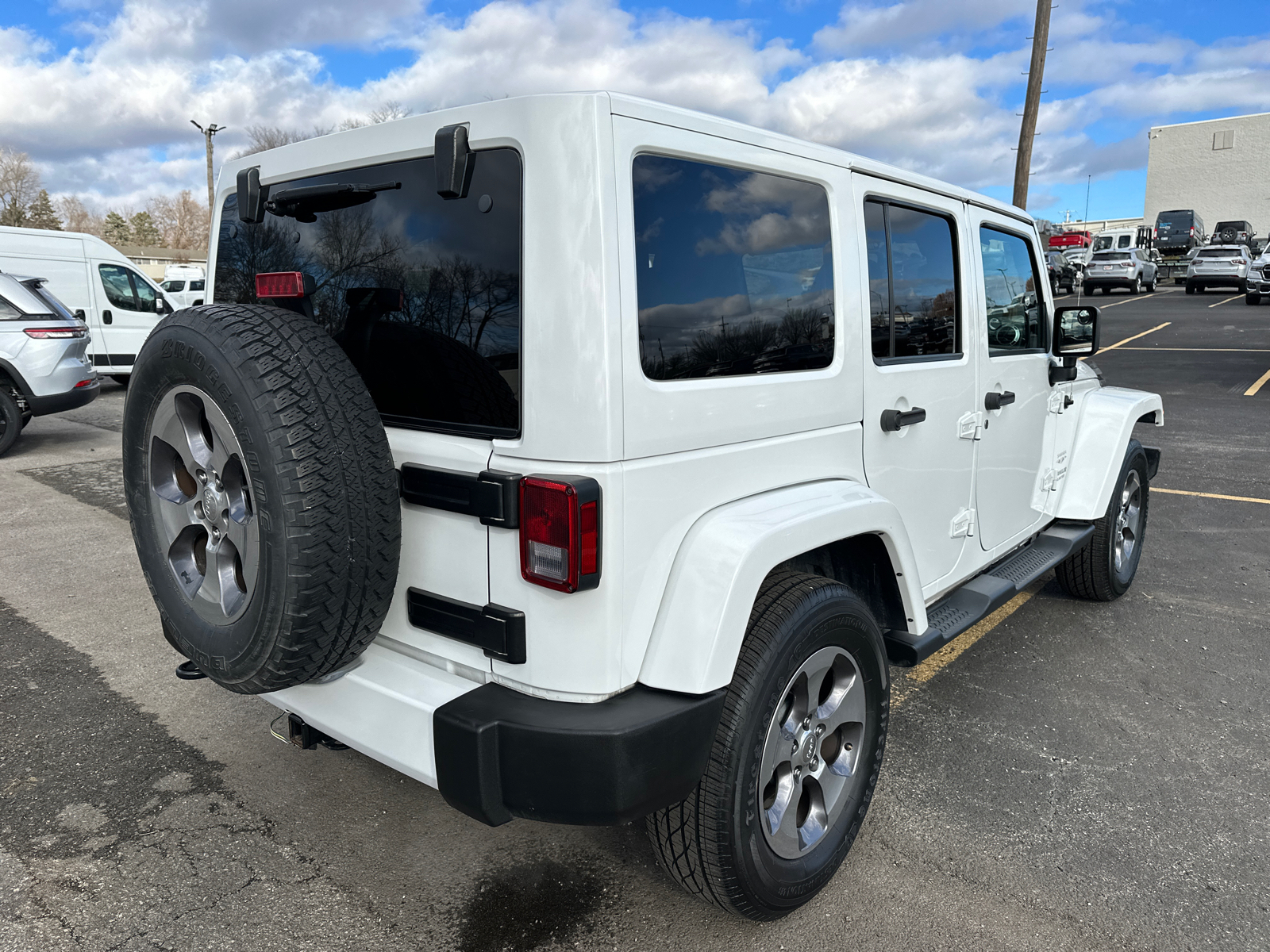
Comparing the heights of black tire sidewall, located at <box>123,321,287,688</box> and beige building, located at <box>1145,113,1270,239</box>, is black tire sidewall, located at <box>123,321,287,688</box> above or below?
below

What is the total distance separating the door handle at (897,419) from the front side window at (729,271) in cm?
36

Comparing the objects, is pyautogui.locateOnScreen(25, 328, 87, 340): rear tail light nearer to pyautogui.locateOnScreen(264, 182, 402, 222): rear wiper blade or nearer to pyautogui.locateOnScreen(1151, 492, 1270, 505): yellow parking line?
pyautogui.locateOnScreen(264, 182, 402, 222): rear wiper blade

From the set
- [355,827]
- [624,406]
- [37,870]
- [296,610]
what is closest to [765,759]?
[624,406]

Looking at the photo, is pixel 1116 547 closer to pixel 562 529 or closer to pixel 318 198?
pixel 562 529

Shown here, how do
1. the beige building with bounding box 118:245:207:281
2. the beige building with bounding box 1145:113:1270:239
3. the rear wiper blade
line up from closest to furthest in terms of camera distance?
the rear wiper blade, the beige building with bounding box 1145:113:1270:239, the beige building with bounding box 118:245:207:281

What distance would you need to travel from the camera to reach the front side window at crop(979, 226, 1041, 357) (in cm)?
357

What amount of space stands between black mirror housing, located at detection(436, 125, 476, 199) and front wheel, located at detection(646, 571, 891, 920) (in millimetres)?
1228

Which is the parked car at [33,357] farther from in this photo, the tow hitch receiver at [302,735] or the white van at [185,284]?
the white van at [185,284]

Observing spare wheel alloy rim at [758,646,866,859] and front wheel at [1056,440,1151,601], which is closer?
spare wheel alloy rim at [758,646,866,859]

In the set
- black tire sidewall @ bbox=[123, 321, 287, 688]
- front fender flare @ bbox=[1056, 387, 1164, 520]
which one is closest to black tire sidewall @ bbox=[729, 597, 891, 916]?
black tire sidewall @ bbox=[123, 321, 287, 688]

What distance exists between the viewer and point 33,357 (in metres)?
9.26

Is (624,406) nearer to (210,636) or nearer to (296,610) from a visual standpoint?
(296,610)

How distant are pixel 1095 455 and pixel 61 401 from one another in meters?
9.83

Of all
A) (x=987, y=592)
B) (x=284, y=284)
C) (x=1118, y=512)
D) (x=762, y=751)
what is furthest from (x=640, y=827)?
(x=1118, y=512)
